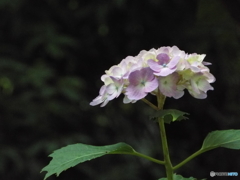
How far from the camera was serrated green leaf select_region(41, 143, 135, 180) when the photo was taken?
0.65m

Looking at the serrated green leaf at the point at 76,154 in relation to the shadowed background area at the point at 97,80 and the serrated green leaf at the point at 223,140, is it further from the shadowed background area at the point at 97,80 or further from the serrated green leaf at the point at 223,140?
the shadowed background area at the point at 97,80

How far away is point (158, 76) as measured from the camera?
0.60 metres

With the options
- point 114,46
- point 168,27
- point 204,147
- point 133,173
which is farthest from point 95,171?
point 204,147

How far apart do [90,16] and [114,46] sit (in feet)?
0.54

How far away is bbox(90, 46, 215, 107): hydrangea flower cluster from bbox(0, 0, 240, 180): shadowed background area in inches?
42.6

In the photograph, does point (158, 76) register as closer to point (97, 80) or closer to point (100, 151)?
point (100, 151)

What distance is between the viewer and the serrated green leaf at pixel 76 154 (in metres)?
0.65

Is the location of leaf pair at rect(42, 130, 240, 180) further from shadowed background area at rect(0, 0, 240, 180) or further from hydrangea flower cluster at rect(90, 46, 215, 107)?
shadowed background area at rect(0, 0, 240, 180)

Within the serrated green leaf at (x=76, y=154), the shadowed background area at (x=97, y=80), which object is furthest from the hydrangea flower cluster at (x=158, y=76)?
the shadowed background area at (x=97, y=80)

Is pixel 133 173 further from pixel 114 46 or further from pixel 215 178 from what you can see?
pixel 114 46

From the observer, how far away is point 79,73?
1857 mm

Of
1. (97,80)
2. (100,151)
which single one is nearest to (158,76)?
(100,151)

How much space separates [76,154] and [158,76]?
0.61ft

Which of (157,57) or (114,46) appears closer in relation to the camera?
(157,57)
